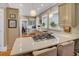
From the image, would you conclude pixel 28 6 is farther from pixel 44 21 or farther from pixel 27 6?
pixel 44 21

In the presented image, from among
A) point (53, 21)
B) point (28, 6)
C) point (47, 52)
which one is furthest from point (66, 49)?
point (28, 6)

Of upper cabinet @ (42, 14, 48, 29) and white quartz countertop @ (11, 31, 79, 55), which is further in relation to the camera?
upper cabinet @ (42, 14, 48, 29)

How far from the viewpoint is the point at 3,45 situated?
166cm

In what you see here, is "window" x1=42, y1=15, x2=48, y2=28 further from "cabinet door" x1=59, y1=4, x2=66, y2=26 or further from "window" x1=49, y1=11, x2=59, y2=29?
"cabinet door" x1=59, y1=4, x2=66, y2=26

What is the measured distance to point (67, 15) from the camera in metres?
1.75

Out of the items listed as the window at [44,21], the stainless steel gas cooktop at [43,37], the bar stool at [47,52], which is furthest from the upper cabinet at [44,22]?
the bar stool at [47,52]

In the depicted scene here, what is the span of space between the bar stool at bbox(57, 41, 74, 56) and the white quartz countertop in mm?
57

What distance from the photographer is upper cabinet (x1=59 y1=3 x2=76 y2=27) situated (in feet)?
5.65

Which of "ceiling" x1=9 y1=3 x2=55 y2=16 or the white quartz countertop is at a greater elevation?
"ceiling" x1=9 y1=3 x2=55 y2=16

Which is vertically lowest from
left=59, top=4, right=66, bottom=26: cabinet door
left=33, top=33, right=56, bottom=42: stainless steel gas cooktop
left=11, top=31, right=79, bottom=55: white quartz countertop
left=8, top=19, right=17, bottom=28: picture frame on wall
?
left=11, top=31, right=79, bottom=55: white quartz countertop

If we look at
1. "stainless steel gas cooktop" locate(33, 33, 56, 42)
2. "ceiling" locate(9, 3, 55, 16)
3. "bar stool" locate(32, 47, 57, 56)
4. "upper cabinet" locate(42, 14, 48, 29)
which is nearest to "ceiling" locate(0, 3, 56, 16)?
"ceiling" locate(9, 3, 55, 16)

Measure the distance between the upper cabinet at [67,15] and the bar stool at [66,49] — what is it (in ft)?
0.91

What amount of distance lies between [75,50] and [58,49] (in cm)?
25

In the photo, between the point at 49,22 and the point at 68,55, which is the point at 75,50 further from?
the point at 49,22
